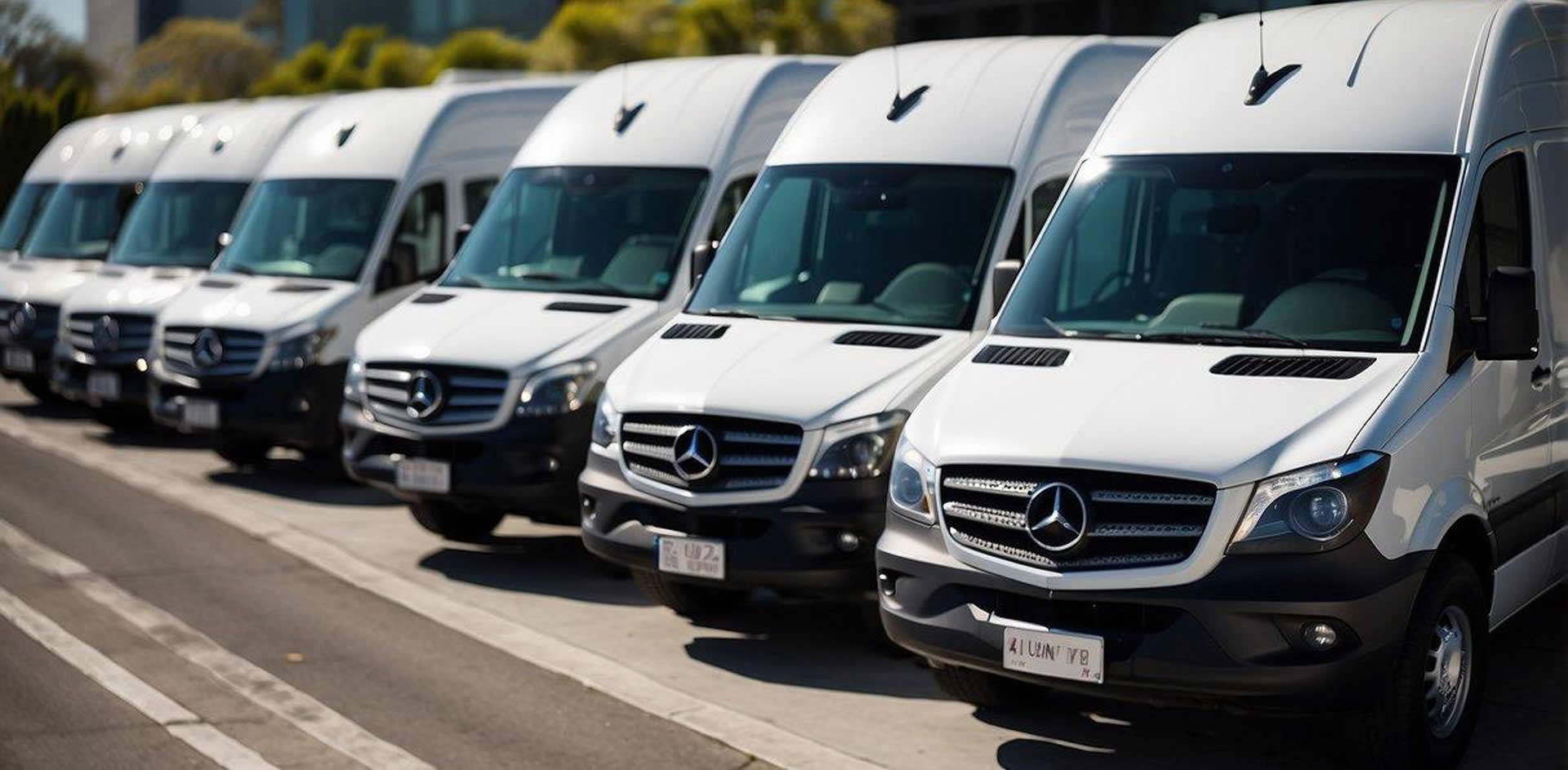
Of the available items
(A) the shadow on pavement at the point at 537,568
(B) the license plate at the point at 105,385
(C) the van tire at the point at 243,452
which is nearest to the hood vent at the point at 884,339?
(A) the shadow on pavement at the point at 537,568

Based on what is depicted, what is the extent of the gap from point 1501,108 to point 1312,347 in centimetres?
127

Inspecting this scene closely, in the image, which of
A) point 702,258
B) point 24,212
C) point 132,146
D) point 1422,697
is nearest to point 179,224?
point 132,146

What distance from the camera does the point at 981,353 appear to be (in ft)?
24.5

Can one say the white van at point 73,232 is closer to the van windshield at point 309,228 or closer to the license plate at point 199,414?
the van windshield at point 309,228

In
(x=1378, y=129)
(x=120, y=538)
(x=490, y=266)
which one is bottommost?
(x=120, y=538)

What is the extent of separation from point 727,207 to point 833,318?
205 cm

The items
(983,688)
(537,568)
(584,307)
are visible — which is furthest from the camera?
(537,568)

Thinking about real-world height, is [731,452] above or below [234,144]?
below

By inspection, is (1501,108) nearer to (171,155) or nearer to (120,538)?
(120,538)

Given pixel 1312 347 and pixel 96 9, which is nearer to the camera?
pixel 1312 347

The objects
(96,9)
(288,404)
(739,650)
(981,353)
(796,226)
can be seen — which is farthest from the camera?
(96,9)

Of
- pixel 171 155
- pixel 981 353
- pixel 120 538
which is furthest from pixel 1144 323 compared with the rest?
pixel 171 155

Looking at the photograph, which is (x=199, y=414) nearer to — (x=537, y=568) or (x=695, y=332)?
(x=537, y=568)

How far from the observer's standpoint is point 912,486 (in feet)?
23.0
